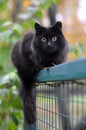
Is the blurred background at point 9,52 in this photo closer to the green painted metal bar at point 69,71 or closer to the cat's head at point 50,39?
the cat's head at point 50,39

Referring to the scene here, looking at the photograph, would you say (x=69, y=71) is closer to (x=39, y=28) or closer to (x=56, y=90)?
(x=56, y=90)

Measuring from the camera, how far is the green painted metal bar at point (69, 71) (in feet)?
5.77

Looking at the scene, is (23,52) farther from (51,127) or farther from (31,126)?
(51,127)

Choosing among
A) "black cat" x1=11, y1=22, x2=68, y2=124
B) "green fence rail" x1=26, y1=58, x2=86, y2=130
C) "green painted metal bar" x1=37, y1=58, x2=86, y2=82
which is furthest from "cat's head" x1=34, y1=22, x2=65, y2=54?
"green painted metal bar" x1=37, y1=58, x2=86, y2=82

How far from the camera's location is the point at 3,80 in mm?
4234

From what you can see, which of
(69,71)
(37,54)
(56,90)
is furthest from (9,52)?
(69,71)

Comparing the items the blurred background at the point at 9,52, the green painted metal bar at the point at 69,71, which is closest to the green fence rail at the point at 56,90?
the green painted metal bar at the point at 69,71

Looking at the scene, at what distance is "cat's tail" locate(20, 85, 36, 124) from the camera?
10.8 feet

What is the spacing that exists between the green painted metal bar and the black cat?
806 millimetres

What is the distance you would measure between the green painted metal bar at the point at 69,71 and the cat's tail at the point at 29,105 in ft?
2.27

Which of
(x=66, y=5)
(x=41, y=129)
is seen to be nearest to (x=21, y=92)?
(x=41, y=129)

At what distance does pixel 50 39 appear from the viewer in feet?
11.3

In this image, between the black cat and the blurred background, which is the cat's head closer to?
the black cat

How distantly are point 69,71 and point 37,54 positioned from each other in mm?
1672
